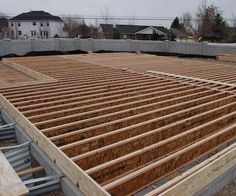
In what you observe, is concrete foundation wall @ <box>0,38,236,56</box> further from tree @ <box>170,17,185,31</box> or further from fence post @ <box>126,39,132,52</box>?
tree @ <box>170,17,185,31</box>

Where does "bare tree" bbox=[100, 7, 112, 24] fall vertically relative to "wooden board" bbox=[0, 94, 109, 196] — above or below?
above

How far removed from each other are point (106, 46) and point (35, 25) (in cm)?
3555

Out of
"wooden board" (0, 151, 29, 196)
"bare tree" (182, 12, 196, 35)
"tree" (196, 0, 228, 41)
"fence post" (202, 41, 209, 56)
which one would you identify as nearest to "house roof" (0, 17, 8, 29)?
"bare tree" (182, 12, 196, 35)

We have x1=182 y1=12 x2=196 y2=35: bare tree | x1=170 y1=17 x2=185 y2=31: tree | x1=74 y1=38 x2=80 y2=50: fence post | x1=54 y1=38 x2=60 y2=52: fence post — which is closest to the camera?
x1=54 y1=38 x2=60 y2=52: fence post

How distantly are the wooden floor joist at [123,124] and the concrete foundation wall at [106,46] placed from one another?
10.3 metres

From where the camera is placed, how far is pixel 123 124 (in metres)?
3.54

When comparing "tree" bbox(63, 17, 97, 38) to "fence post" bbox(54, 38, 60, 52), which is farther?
"tree" bbox(63, 17, 97, 38)

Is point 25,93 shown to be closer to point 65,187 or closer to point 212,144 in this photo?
point 65,187

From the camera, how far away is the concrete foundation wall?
15258mm

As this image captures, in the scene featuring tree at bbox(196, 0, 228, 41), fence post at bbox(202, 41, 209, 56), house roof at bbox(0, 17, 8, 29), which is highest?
house roof at bbox(0, 17, 8, 29)

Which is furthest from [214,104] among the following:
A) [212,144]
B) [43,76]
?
[43,76]

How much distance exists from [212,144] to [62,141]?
175 centimetres

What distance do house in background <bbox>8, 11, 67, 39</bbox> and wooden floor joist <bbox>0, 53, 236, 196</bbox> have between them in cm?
4496

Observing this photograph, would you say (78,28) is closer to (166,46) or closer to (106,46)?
(106,46)
